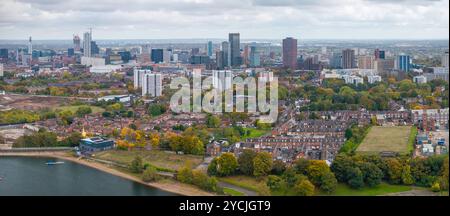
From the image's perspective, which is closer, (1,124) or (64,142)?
(64,142)

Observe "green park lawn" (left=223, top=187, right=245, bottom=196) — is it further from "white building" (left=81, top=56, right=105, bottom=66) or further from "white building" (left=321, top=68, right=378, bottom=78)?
"white building" (left=81, top=56, right=105, bottom=66)

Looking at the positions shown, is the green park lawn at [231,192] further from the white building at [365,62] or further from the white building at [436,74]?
the white building at [365,62]

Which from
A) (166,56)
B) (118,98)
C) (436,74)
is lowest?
(118,98)

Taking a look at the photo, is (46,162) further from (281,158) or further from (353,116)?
(353,116)

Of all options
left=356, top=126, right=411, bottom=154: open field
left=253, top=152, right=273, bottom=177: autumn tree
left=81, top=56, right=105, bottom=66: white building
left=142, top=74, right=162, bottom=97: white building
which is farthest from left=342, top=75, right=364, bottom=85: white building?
left=81, top=56, right=105, bottom=66: white building

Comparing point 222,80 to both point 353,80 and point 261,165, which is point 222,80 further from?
point 261,165

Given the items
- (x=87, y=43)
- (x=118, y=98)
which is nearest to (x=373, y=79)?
(x=118, y=98)
